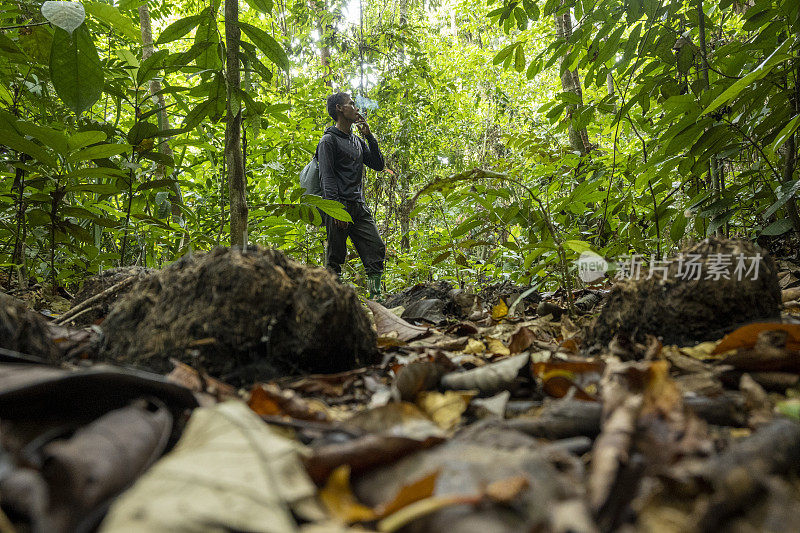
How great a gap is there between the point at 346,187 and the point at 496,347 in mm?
4172

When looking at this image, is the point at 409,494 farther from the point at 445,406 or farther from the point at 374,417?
the point at 445,406

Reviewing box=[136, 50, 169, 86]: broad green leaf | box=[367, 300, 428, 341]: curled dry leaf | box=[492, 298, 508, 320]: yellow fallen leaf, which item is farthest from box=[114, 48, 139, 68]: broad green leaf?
box=[492, 298, 508, 320]: yellow fallen leaf

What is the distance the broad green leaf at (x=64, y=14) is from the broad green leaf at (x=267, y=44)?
67 cm

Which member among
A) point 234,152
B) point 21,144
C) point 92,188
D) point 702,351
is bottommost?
point 702,351

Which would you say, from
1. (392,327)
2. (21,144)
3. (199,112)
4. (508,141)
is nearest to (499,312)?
(392,327)

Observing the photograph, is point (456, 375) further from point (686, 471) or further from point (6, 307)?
point (6, 307)

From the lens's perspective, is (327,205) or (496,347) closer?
(496,347)

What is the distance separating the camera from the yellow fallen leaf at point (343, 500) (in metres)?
0.68

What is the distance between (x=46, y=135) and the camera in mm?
1918

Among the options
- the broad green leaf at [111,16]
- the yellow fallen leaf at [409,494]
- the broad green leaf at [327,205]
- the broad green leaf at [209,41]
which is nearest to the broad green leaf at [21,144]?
the broad green leaf at [111,16]

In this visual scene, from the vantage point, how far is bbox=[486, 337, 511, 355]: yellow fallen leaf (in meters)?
1.59

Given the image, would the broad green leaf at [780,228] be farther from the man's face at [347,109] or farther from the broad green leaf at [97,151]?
the man's face at [347,109]

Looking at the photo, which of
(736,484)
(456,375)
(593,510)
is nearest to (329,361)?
(456,375)

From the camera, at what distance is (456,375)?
125cm
